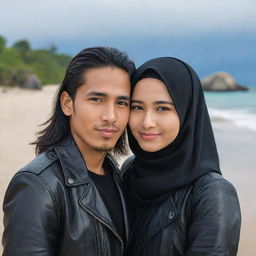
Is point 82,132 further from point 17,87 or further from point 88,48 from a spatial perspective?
point 17,87

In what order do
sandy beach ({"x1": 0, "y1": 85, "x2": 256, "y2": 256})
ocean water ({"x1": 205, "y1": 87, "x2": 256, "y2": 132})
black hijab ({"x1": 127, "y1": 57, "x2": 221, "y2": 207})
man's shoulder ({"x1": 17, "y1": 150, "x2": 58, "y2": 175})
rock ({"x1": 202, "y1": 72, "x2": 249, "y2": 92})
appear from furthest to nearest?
rock ({"x1": 202, "y1": 72, "x2": 249, "y2": 92}) → ocean water ({"x1": 205, "y1": 87, "x2": 256, "y2": 132}) → sandy beach ({"x1": 0, "y1": 85, "x2": 256, "y2": 256}) → black hijab ({"x1": 127, "y1": 57, "x2": 221, "y2": 207}) → man's shoulder ({"x1": 17, "y1": 150, "x2": 58, "y2": 175})

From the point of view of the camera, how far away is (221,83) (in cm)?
6819

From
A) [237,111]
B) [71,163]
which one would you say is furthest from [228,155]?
[237,111]

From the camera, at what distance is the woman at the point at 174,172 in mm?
2441

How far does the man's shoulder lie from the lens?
2.38 metres

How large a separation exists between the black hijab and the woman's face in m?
0.04

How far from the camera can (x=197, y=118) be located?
2805 millimetres

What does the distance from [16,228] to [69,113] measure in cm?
83

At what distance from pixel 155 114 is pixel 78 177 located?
584 millimetres

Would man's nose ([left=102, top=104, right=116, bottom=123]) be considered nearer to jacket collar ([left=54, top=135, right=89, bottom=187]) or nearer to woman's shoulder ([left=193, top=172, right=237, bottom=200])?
jacket collar ([left=54, top=135, right=89, bottom=187])

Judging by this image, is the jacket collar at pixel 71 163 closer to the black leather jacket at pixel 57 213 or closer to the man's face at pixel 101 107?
the black leather jacket at pixel 57 213

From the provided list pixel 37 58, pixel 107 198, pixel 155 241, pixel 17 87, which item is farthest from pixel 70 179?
pixel 37 58

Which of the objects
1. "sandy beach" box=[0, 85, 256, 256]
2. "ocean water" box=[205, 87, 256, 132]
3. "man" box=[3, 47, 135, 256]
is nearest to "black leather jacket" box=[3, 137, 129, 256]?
"man" box=[3, 47, 135, 256]

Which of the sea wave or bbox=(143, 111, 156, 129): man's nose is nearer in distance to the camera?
bbox=(143, 111, 156, 129): man's nose
